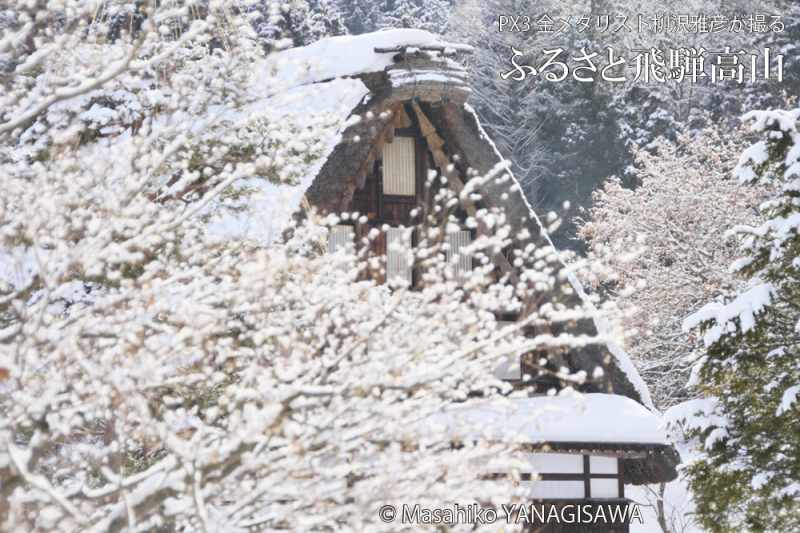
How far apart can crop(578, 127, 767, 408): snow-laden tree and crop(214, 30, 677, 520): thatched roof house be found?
21.3ft

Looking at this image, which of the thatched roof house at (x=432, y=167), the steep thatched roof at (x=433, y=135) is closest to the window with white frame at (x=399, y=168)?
the thatched roof house at (x=432, y=167)

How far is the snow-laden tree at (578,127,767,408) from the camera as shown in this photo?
1866 centimetres

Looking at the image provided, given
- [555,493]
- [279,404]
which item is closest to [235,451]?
[279,404]

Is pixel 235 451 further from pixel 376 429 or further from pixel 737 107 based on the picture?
pixel 737 107

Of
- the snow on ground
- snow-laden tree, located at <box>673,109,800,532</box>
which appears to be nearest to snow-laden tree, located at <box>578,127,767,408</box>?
the snow on ground

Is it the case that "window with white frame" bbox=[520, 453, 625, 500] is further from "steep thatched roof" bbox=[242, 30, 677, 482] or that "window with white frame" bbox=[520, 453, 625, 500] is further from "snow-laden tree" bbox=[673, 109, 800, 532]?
"snow-laden tree" bbox=[673, 109, 800, 532]

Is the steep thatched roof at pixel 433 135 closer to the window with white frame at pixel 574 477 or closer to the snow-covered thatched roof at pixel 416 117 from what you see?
the snow-covered thatched roof at pixel 416 117

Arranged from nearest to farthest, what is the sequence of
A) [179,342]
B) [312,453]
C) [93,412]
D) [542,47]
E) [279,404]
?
[279,404], [312,453], [179,342], [93,412], [542,47]

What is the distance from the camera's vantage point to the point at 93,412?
5.86 meters

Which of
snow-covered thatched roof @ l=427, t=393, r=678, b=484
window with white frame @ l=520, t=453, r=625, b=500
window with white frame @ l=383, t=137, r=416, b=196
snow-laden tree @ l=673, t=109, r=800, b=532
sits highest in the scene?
window with white frame @ l=383, t=137, r=416, b=196

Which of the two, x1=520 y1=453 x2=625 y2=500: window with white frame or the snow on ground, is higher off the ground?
x1=520 y1=453 x2=625 y2=500: window with white frame

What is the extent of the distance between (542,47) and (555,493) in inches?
829

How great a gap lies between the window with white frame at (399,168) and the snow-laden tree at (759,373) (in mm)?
4443

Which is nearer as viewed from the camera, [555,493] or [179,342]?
[179,342]
